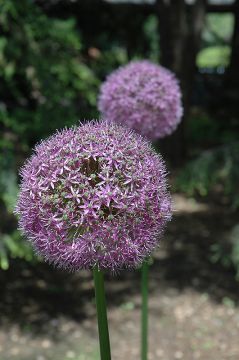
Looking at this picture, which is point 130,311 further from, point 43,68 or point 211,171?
point 43,68

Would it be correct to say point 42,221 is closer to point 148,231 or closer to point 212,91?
point 148,231

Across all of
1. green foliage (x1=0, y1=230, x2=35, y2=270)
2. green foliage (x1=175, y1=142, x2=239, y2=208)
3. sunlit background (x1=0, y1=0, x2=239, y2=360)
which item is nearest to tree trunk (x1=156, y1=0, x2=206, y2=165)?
sunlit background (x1=0, y1=0, x2=239, y2=360)

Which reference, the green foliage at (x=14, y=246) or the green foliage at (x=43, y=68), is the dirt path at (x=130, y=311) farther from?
the green foliage at (x=43, y=68)

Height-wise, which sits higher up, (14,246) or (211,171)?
(211,171)

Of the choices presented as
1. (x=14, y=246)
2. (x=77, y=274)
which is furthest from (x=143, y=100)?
(x=77, y=274)

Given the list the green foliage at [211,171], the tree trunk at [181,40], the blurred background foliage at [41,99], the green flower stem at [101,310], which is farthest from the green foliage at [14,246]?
the tree trunk at [181,40]
